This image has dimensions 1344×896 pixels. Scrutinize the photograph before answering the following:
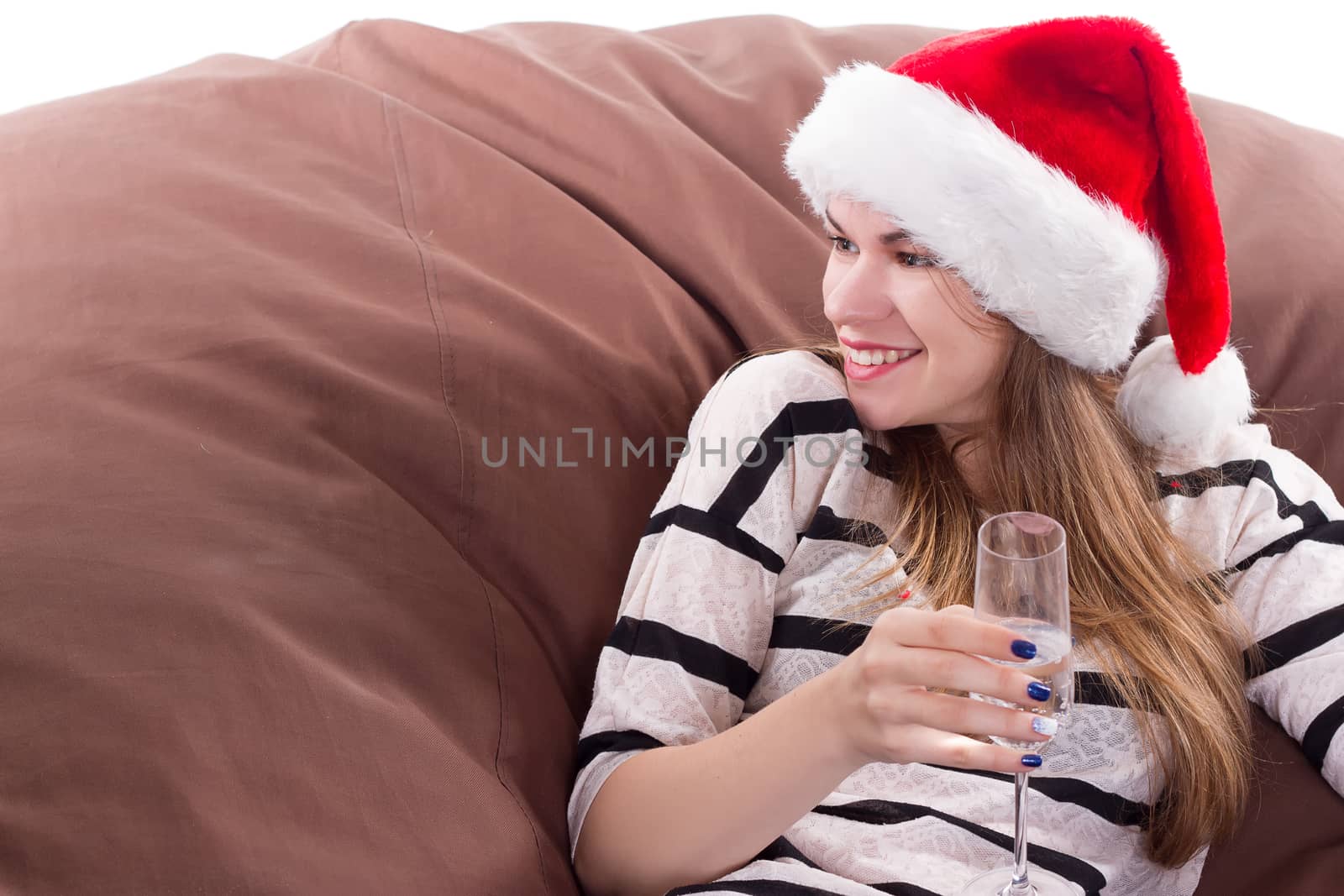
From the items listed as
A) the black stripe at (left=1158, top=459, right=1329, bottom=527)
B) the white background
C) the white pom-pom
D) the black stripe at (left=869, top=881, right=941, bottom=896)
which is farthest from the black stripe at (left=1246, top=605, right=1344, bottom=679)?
the white background

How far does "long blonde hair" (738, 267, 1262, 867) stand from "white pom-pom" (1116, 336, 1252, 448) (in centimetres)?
3

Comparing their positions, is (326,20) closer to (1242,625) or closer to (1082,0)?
(1082,0)

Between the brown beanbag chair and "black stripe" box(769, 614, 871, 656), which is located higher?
the brown beanbag chair

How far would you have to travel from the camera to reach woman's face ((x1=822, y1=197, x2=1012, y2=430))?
1.24 meters

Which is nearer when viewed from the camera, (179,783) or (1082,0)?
(179,783)

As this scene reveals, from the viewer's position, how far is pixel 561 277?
4.77ft

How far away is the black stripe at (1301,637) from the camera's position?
1281 millimetres

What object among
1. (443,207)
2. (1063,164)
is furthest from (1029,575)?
(443,207)

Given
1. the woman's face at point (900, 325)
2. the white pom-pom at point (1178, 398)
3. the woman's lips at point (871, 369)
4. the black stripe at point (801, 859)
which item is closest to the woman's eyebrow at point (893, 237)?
the woman's face at point (900, 325)

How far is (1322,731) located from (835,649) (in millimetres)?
464

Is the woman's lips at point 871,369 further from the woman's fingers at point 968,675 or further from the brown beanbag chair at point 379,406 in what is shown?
the woman's fingers at point 968,675

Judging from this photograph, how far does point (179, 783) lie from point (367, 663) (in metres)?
0.20

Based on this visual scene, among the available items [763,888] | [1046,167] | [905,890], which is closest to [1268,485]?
[1046,167]

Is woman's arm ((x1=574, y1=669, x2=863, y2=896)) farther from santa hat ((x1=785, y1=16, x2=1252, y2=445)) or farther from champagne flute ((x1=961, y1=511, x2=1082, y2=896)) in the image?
santa hat ((x1=785, y1=16, x2=1252, y2=445))
